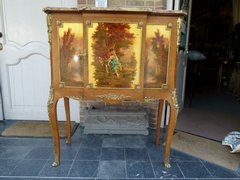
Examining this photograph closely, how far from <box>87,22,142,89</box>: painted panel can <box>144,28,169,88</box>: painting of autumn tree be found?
70 millimetres

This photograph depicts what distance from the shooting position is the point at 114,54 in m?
1.25

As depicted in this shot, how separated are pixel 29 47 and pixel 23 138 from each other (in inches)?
42.3

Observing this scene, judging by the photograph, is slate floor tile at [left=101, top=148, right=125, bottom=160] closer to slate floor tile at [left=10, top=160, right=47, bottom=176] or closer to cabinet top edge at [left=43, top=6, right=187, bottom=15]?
slate floor tile at [left=10, top=160, right=47, bottom=176]

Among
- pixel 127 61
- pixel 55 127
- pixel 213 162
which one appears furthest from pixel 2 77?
pixel 213 162

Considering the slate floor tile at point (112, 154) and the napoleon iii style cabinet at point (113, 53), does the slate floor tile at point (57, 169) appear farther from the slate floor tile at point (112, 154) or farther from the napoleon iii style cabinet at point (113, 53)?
the napoleon iii style cabinet at point (113, 53)

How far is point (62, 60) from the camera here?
4.22 feet

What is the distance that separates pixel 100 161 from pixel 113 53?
0.92 metres

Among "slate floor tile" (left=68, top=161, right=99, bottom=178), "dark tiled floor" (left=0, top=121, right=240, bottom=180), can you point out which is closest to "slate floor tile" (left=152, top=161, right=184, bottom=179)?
"dark tiled floor" (left=0, top=121, right=240, bottom=180)

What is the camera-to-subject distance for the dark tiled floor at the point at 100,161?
139 centimetres

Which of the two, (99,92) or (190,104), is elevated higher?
(99,92)

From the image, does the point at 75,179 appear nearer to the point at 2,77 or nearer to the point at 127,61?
the point at 127,61

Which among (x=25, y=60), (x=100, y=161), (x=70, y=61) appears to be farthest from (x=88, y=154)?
(x=25, y=60)

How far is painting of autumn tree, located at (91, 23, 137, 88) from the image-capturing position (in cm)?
122

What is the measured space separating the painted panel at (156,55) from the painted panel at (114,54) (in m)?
0.07
